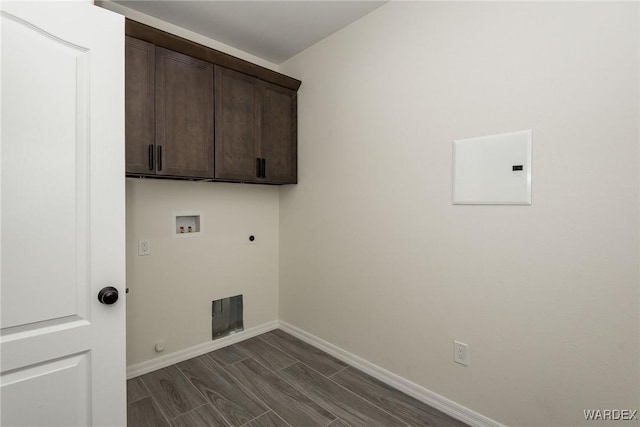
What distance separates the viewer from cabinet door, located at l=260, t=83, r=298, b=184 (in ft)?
8.86

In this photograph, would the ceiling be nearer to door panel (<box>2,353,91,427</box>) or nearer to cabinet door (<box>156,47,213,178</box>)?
cabinet door (<box>156,47,213,178</box>)

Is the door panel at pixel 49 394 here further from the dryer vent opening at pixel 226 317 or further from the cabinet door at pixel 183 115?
the dryer vent opening at pixel 226 317

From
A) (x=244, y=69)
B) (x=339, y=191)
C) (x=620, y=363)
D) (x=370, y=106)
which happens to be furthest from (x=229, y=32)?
(x=620, y=363)

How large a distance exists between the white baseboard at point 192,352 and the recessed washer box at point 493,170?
2197mm

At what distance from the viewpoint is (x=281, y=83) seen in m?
2.78

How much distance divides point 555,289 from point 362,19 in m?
2.19

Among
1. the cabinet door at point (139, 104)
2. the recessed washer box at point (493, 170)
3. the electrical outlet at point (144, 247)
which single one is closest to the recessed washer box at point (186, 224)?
the electrical outlet at point (144, 247)

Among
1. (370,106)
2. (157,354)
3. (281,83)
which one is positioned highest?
(281,83)

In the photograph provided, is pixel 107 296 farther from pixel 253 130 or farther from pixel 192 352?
pixel 253 130

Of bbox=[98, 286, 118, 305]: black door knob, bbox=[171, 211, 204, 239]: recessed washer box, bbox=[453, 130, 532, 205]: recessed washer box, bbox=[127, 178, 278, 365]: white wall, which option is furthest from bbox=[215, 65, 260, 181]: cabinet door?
bbox=[453, 130, 532, 205]: recessed washer box

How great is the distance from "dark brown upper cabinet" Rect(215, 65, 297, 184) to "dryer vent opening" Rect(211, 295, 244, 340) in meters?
1.14

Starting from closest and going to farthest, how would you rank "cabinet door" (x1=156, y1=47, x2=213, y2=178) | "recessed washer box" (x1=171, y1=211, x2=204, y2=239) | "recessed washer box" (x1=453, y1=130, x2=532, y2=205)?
"recessed washer box" (x1=453, y1=130, x2=532, y2=205) → "cabinet door" (x1=156, y1=47, x2=213, y2=178) → "recessed washer box" (x1=171, y1=211, x2=204, y2=239)

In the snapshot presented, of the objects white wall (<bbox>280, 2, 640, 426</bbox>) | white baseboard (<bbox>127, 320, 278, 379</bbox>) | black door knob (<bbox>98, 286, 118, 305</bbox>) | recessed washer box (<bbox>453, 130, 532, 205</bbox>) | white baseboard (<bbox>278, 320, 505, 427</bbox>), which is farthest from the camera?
white baseboard (<bbox>127, 320, 278, 379</bbox>)

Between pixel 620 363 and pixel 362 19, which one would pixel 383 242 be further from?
pixel 362 19
